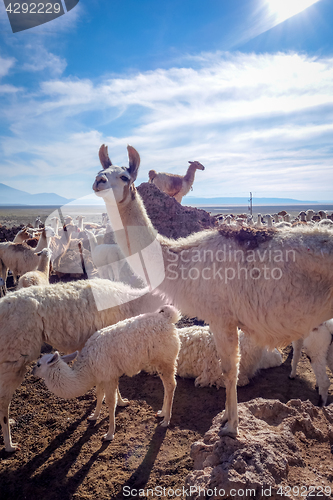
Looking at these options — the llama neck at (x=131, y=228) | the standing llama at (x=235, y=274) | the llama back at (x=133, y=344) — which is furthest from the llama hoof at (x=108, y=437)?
the llama neck at (x=131, y=228)

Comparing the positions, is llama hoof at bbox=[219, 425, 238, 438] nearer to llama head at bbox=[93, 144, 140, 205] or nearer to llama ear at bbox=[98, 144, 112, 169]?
llama head at bbox=[93, 144, 140, 205]

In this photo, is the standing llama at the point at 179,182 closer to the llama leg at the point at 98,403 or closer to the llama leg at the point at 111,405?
the llama leg at the point at 98,403

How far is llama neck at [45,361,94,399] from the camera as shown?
3.71 m

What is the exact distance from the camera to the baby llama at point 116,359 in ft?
12.3

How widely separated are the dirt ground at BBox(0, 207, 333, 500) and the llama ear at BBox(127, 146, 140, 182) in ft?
11.3

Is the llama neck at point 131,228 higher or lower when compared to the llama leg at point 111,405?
higher

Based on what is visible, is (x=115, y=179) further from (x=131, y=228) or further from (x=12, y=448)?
(x=12, y=448)

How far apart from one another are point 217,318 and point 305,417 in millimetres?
1595

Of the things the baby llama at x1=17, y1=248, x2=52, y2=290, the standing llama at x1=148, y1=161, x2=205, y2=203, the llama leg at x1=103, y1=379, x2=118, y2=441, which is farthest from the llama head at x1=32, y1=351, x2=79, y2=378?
the standing llama at x1=148, y1=161, x2=205, y2=203

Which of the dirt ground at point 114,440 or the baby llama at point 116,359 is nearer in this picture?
the dirt ground at point 114,440

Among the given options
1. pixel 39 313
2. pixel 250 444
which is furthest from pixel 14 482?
pixel 250 444

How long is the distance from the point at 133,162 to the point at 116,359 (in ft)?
8.58

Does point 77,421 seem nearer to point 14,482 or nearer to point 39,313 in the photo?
point 14,482

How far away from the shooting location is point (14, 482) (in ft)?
10.8
